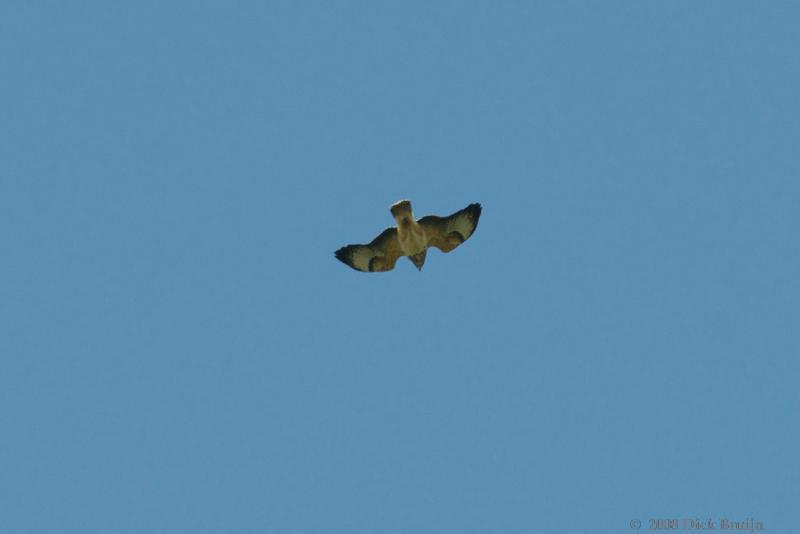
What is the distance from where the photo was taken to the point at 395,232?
102ft

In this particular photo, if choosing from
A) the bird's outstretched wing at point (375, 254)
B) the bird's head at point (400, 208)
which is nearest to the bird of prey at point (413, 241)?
the bird's outstretched wing at point (375, 254)

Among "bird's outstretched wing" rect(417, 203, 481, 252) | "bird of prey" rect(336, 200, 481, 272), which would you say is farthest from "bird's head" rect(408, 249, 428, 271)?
"bird's outstretched wing" rect(417, 203, 481, 252)

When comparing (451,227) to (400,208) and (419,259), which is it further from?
(400,208)

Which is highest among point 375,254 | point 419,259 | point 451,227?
point 451,227

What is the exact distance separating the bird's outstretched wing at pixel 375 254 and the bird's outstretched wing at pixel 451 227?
1.09 m

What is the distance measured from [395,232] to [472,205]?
8.43 feet

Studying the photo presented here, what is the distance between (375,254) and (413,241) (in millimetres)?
1428

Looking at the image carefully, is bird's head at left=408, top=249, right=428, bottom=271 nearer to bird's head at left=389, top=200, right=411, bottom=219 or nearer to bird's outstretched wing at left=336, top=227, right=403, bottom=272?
bird's outstretched wing at left=336, top=227, right=403, bottom=272

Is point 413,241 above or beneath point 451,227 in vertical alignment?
beneath

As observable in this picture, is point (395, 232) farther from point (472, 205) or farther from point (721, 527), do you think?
point (721, 527)

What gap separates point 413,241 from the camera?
31.2 metres

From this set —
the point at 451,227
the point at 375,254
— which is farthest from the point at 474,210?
the point at 375,254

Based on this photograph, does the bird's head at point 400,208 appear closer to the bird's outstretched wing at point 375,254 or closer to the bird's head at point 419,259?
the bird's outstretched wing at point 375,254

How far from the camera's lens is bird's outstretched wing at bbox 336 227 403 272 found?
31.4 m
